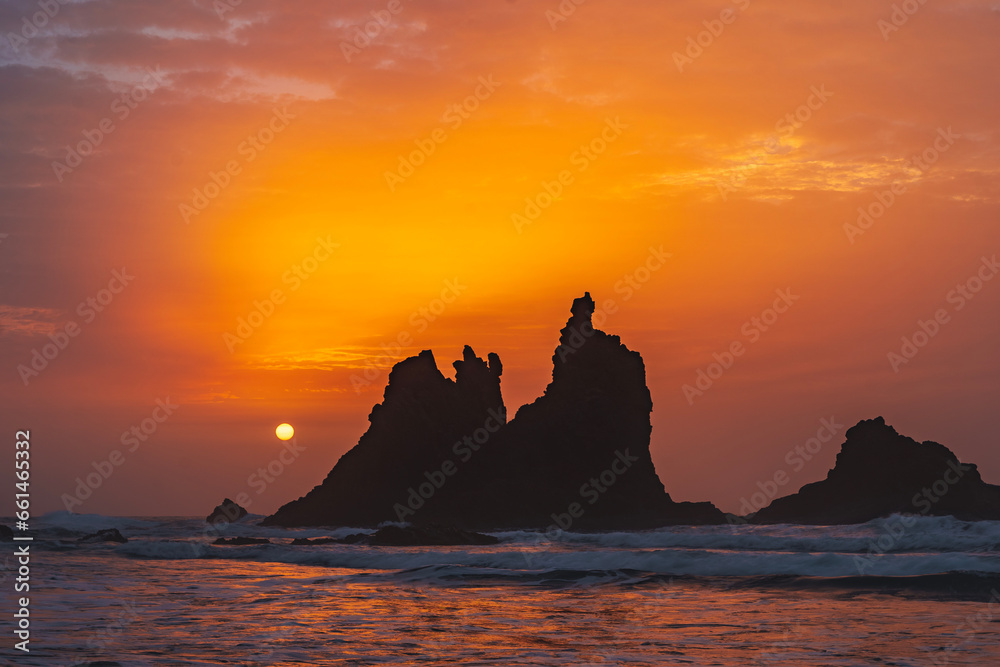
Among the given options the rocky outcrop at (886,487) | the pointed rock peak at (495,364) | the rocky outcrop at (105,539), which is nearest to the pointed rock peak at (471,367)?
the pointed rock peak at (495,364)

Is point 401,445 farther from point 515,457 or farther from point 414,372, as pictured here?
point 515,457

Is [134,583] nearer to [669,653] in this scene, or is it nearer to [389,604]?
[389,604]

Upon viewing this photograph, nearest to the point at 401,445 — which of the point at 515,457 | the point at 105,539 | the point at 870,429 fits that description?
the point at 515,457

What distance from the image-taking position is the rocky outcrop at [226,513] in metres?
113

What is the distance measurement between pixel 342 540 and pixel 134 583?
28245mm

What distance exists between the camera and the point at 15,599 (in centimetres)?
2406

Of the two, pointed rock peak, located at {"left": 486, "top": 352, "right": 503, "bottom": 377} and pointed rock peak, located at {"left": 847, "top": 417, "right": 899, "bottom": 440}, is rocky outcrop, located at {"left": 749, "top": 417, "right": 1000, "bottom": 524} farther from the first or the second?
pointed rock peak, located at {"left": 486, "top": 352, "right": 503, "bottom": 377}

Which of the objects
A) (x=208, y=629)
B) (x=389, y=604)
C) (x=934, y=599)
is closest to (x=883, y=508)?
(x=934, y=599)

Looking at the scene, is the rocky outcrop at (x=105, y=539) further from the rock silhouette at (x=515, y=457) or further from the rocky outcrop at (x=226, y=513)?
the rocky outcrop at (x=226, y=513)

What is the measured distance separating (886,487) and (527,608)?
189ft

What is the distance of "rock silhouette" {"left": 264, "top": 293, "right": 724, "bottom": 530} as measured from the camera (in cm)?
8306

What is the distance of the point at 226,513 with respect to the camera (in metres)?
115

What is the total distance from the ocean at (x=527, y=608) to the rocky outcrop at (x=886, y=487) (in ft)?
93.6

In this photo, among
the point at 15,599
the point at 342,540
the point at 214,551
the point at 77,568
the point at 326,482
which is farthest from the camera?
the point at 326,482
